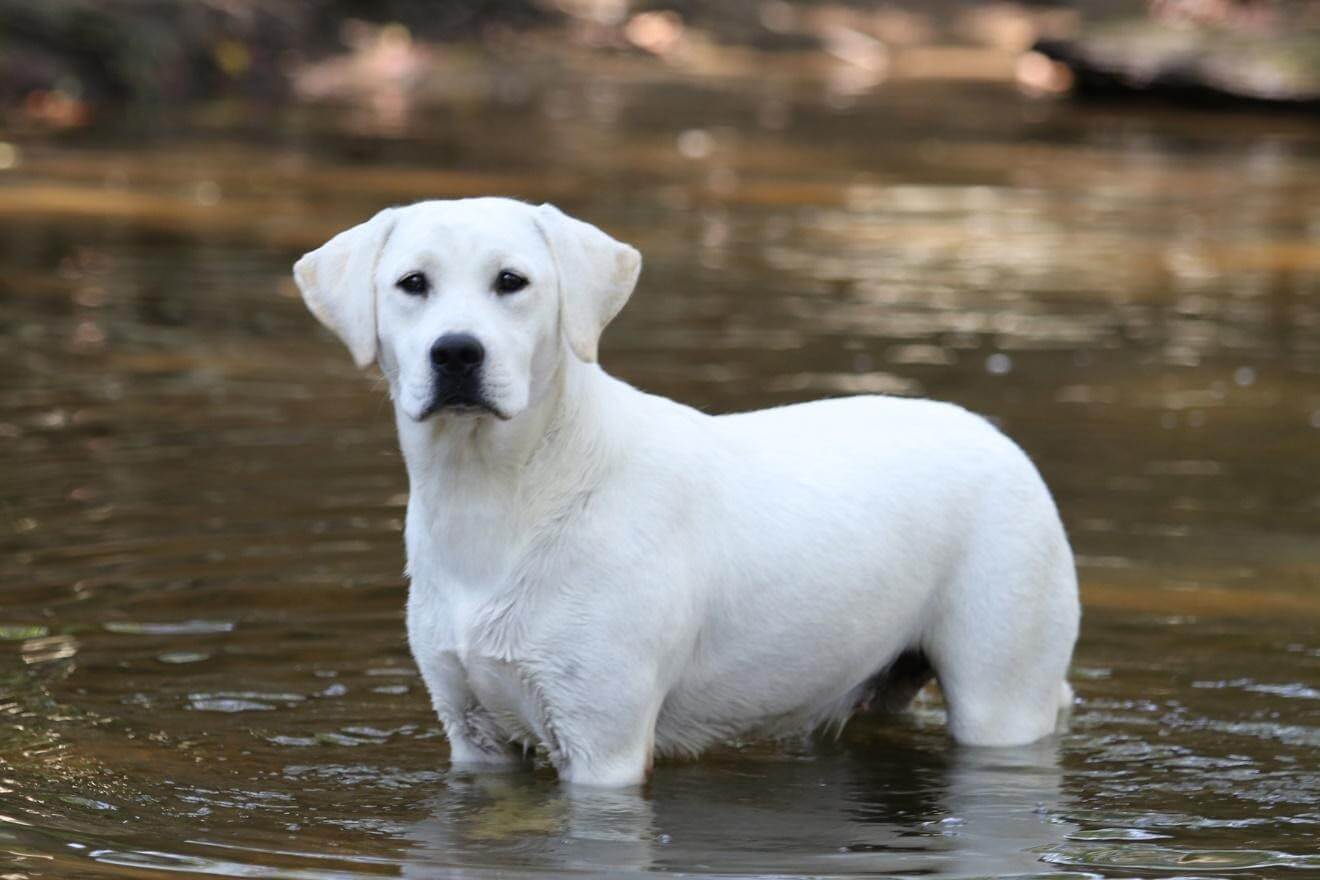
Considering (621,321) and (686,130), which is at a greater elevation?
(686,130)

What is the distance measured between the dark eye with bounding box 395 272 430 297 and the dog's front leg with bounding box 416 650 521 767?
939 mm

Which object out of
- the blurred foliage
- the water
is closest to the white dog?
the water

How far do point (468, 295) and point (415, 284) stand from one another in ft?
0.46

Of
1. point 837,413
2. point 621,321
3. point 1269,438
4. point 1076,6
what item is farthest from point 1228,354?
point 1076,6

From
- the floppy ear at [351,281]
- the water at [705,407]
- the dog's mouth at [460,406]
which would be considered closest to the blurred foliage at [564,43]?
the water at [705,407]

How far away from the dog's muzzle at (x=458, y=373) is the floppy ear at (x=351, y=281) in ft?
1.09

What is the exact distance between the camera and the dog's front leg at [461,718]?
19.0 feet

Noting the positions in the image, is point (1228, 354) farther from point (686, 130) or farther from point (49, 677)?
point (686, 130)

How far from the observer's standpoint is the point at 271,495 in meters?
9.17

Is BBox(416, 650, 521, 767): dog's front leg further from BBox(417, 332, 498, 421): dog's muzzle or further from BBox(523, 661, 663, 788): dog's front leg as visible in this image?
BBox(417, 332, 498, 421): dog's muzzle

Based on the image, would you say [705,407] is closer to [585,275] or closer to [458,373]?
[585,275]

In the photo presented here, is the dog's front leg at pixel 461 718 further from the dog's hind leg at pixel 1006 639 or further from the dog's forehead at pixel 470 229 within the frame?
the dog's hind leg at pixel 1006 639

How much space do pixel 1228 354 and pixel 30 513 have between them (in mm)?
6765

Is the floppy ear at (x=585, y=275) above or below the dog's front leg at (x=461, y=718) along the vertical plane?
above
